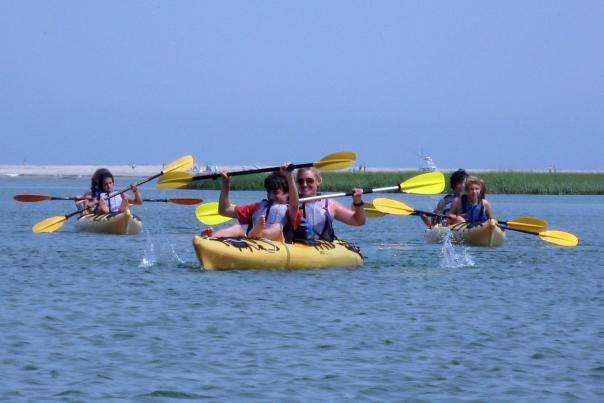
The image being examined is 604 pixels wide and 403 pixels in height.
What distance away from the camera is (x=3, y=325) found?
1045 cm

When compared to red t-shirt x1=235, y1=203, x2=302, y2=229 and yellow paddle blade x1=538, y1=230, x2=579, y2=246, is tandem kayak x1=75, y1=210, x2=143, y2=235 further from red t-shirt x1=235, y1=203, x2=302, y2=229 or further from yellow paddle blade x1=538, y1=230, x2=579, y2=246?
red t-shirt x1=235, y1=203, x2=302, y2=229

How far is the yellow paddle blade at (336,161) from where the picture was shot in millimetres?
15555

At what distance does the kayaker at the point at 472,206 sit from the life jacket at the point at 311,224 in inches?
182

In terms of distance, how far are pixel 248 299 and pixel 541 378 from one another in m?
4.16

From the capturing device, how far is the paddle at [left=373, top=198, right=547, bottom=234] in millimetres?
17281

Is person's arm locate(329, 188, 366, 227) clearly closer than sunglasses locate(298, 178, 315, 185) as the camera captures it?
Yes

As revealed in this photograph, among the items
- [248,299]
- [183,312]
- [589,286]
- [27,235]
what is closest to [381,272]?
[589,286]

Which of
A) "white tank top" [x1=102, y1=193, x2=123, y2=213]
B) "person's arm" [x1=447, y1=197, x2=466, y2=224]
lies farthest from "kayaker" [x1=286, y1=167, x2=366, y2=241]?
"white tank top" [x1=102, y1=193, x2=123, y2=213]

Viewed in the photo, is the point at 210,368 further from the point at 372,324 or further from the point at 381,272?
the point at 381,272

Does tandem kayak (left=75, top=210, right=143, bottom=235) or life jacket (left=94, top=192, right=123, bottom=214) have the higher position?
life jacket (left=94, top=192, right=123, bottom=214)

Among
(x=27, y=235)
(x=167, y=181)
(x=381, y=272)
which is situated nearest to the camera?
(x=381, y=272)

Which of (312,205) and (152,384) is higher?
(312,205)

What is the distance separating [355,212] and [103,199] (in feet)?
28.1

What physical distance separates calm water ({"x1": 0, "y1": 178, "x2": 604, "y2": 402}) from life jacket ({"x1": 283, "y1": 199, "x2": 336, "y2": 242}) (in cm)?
47
